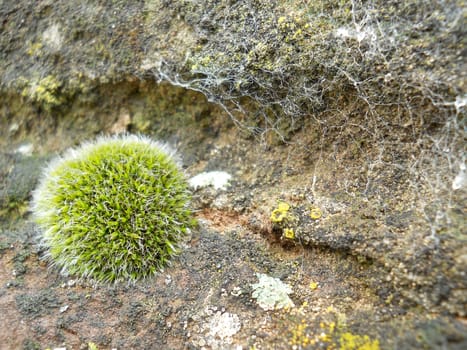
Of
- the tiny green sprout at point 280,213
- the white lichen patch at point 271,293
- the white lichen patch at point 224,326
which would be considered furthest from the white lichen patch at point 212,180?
the white lichen patch at point 224,326

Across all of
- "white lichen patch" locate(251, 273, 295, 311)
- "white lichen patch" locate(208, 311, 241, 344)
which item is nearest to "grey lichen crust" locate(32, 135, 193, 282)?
"white lichen patch" locate(208, 311, 241, 344)

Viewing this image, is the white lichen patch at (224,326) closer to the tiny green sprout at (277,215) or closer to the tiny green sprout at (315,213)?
the tiny green sprout at (277,215)

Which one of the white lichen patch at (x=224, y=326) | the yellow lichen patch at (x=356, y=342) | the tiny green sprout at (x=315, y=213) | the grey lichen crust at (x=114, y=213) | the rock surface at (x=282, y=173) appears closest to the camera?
the yellow lichen patch at (x=356, y=342)

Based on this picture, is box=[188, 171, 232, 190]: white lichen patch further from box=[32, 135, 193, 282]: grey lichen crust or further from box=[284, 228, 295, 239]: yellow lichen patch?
box=[284, 228, 295, 239]: yellow lichen patch

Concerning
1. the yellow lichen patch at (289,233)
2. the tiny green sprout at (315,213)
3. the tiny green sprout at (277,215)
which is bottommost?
the yellow lichen patch at (289,233)

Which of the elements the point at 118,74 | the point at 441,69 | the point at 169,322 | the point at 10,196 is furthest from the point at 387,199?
the point at 10,196

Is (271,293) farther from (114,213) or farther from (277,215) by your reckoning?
(114,213)

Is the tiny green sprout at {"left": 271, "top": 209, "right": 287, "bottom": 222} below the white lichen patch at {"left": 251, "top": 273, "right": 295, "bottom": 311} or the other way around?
the other way around
